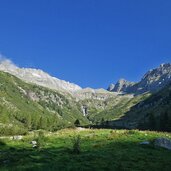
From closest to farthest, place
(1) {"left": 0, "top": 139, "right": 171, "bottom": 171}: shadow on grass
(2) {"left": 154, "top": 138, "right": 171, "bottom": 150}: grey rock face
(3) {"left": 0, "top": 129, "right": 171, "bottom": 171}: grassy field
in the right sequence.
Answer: (1) {"left": 0, "top": 139, "right": 171, "bottom": 171}: shadow on grass, (3) {"left": 0, "top": 129, "right": 171, "bottom": 171}: grassy field, (2) {"left": 154, "top": 138, "right": 171, "bottom": 150}: grey rock face

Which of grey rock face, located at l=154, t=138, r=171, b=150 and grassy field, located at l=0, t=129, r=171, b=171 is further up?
grey rock face, located at l=154, t=138, r=171, b=150

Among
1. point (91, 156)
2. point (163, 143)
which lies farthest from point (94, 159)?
point (163, 143)

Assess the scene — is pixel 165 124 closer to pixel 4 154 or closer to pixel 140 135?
pixel 140 135

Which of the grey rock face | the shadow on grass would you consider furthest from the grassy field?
the grey rock face

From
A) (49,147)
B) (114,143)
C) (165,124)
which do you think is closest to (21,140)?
(49,147)

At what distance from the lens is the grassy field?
28709 millimetres

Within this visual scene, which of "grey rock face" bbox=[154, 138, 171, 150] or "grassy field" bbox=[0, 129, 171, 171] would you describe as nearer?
"grassy field" bbox=[0, 129, 171, 171]

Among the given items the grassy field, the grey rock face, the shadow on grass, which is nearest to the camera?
the shadow on grass

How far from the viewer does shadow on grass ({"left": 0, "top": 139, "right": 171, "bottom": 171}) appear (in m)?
28.5

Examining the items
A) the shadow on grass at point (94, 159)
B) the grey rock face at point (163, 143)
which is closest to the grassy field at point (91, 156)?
the shadow on grass at point (94, 159)

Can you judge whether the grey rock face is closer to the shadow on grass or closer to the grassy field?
the grassy field

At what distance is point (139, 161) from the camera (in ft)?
105

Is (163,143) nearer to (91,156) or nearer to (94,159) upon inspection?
(91,156)

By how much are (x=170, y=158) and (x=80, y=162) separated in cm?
917
